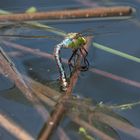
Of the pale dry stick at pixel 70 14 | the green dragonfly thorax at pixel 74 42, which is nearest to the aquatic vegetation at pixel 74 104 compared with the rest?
the green dragonfly thorax at pixel 74 42

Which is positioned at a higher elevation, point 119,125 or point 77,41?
point 77,41

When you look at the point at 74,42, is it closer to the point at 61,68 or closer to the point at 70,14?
the point at 61,68

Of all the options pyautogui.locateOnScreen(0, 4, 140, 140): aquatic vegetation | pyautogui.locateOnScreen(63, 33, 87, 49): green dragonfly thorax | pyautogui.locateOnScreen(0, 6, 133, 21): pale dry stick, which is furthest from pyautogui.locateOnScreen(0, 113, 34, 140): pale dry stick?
pyautogui.locateOnScreen(0, 6, 133, 21): pale dry stick

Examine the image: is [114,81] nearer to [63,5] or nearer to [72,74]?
[72,74]

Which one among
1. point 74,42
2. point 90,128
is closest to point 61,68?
point 74,42

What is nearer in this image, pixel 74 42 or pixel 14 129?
pixel 14 129

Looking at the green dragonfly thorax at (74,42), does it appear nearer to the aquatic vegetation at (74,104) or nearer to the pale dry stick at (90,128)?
the aquatic vegetation at (74,104)
